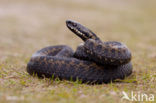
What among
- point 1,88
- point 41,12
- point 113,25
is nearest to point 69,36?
point 113,25

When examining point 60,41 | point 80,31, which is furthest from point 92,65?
point 60,41

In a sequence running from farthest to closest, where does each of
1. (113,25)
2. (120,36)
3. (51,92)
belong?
(113,25), (120,36), (51,92)

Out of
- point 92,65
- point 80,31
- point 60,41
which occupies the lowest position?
point 92,65

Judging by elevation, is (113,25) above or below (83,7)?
below

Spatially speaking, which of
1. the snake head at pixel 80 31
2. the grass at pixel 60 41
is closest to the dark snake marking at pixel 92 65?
the snake head at pixel 80 31

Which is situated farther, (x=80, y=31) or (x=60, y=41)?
(x=60, y=41)

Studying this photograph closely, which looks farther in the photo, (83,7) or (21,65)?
(83,7)

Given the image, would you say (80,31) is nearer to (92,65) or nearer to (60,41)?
(92,65)

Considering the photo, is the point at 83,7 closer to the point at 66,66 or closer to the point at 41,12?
the point at 41,12

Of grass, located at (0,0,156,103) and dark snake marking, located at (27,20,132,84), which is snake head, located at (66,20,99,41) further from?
grass, located at (0,0,156,103)
